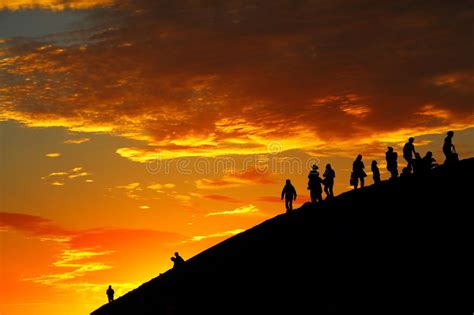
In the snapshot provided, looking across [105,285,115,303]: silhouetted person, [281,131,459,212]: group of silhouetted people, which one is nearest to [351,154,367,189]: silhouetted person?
[281,131,459,212]: group of silhouetted people

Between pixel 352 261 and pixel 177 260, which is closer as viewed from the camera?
pixel 352 261

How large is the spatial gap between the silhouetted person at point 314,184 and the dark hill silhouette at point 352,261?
1.15 meters

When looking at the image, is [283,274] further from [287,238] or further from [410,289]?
[410,289]

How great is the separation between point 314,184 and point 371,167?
485 centimetres

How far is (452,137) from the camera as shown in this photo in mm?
37062

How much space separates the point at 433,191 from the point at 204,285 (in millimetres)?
12727

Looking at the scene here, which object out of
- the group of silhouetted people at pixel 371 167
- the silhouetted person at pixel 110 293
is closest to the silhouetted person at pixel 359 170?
the group of silhouetted people at pixel 371 167

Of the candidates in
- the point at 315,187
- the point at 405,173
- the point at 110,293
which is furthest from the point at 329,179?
the point at 110,293

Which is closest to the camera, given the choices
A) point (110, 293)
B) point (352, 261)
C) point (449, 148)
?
point (352, 261)

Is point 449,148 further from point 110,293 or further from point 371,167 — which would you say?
point 110,293

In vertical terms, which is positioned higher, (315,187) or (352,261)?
(315,187)

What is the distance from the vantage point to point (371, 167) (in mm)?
41125

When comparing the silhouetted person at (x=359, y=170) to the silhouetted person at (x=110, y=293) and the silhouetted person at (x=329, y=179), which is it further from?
the silhouetted person at (x=110, y=293)

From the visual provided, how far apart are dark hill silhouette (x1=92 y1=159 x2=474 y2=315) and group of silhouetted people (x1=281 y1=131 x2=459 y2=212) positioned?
2.18 feet
